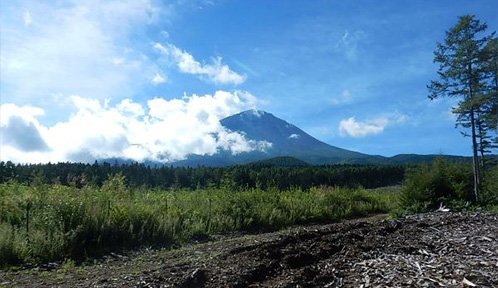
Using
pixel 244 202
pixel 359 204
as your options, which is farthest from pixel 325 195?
pixel 244 202

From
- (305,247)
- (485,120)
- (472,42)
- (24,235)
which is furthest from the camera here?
(485,120)

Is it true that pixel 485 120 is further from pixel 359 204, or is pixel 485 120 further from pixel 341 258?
pixel 341 258

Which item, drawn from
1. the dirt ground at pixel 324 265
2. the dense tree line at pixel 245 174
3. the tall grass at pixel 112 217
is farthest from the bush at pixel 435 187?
the dense tree line at pixel 245 174

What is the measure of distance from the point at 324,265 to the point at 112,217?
6920 millimetres

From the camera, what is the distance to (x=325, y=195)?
20578 mm

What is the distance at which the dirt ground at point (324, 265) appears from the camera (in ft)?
16.6

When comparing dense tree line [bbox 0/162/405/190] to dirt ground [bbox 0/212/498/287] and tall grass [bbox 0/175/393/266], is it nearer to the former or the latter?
tall grass [bbox 0/175/393/266]

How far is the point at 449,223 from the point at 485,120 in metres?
19.7

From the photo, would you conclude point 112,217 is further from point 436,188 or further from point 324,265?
point 436,188

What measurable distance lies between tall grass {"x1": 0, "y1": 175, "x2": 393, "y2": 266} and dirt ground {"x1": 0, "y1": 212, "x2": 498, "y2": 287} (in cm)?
111

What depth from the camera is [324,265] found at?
229 inches

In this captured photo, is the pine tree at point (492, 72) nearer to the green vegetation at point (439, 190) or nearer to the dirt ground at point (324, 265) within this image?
the green vegetation at point (439, 190)

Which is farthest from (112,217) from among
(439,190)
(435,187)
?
(439,190)

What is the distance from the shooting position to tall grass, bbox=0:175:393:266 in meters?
9.35
